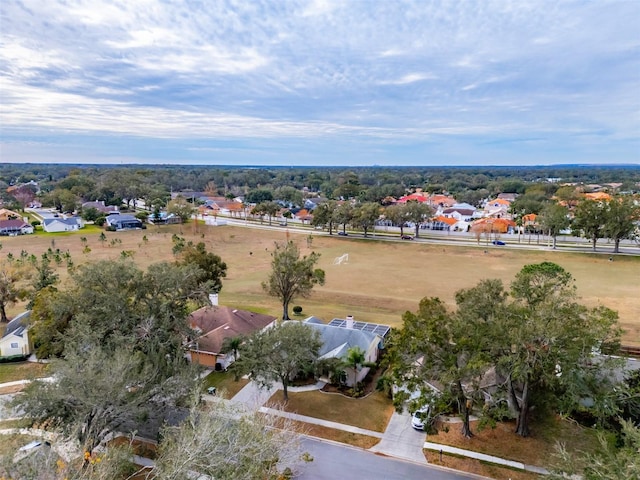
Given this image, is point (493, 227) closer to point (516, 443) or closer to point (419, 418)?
point (516, 443)

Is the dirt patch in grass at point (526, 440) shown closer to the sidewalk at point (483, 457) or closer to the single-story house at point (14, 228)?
the sidewalk at point (483, 457)

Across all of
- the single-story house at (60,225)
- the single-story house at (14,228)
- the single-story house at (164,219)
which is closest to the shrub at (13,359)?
the single-story house at (60,225)

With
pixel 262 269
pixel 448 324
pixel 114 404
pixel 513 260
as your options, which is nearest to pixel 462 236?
pixel 513 260

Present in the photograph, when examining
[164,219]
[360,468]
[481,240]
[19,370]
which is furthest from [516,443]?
[164,219]

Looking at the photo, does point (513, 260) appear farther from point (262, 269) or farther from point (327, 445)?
point (327, 445)

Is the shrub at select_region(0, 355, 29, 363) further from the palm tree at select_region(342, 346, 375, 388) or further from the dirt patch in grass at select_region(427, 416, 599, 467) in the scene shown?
the dirt patch in grass at select_region(427, 416, 599, 467)
